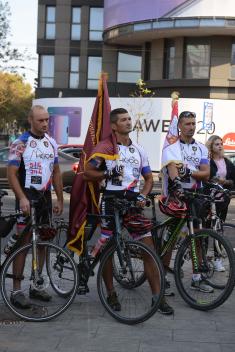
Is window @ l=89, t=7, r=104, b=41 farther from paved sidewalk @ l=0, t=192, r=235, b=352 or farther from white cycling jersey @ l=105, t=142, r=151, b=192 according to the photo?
paved sidewalk @ l=0, t=192, r=235, b=352

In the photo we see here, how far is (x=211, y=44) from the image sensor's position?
3447cm

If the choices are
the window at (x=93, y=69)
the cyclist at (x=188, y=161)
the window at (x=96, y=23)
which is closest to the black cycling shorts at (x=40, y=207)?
the cyclist at (x=188, y=161)

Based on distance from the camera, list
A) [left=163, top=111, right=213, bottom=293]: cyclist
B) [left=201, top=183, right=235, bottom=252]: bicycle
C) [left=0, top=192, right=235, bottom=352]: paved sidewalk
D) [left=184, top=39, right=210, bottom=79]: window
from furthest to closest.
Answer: [left=184, top=39, right=210, bottom=79]: window → [left=201, top=183, right=235, bottom=252]: bicycle → [left=163, top=111, right=213, bottom=293]: cyclist → [left=0, top=192, right=235, bottom=352]: paved sidewalk

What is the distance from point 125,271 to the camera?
539 centimetres

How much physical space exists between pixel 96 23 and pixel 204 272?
4009 centimetres

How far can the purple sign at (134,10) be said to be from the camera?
3322 cm

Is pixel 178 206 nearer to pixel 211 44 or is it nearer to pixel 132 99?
pixel 132 99

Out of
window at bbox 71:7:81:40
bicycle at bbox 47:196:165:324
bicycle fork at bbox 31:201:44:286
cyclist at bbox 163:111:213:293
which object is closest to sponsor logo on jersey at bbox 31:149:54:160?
bicycle fork at bbox 31:201:44:286

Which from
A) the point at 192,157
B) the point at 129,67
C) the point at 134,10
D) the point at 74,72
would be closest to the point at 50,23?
the point at 74,72

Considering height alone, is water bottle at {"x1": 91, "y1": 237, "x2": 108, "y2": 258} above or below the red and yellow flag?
below

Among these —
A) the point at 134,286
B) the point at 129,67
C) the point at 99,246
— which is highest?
the point at 129,67

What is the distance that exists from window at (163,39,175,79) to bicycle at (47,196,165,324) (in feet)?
102

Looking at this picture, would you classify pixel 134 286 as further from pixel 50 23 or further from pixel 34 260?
pixel 50 23

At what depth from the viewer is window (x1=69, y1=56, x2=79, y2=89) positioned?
4366cm
